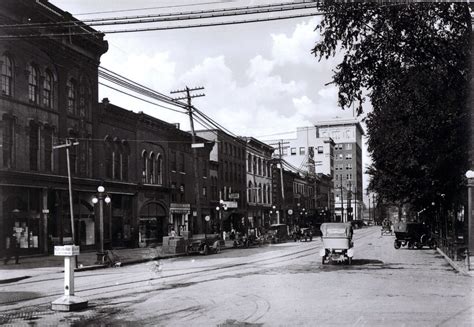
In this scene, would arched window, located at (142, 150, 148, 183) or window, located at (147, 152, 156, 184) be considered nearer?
arched window, located at (142, 150, 148, 183)

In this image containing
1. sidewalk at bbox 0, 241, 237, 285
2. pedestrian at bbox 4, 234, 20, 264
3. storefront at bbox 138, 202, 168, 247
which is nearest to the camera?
sidewalk at bbox 0, 241, 237, 285

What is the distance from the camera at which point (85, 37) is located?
1352 inches

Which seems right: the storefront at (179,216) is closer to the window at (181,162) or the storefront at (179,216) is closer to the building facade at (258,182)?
the window at (181,162)

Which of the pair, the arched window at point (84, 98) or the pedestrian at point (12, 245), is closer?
the pedestrian at point (12, 245)

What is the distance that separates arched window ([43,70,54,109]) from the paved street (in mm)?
13877

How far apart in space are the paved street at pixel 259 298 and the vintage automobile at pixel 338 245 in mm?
2714

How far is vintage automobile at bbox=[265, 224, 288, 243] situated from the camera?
49156mm

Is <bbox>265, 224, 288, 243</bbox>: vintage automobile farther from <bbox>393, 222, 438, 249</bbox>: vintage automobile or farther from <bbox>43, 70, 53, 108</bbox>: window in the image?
<bbox>43, 70, 53, 108</bbox>: window

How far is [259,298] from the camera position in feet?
43.4

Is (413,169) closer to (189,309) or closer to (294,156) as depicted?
(189,309)

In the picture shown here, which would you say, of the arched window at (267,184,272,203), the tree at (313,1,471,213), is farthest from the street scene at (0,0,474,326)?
the arched window at (267,184,272,203)

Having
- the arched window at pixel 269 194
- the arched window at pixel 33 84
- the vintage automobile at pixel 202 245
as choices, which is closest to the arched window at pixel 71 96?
the arched window at pixel 33 84

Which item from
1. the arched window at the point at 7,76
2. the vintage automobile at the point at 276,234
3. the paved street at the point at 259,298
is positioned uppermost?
the arched window at the point at 7,76

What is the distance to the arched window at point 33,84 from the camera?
100 ft
